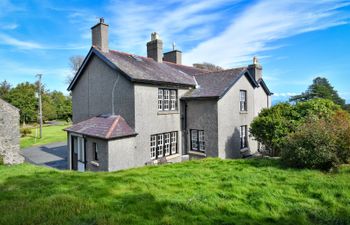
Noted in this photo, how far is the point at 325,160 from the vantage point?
9125 millimetres

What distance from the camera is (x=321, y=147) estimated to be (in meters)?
9.14

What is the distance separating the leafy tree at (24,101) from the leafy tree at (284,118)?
5477 centimetres

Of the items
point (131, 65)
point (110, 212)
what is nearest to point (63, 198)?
point (110, 212)

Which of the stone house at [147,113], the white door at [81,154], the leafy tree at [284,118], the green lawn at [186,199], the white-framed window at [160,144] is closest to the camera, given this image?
the green lawn at [186,199]

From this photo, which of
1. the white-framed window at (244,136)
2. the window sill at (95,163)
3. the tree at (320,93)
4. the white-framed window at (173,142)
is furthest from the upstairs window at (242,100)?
the tree at (320,93)

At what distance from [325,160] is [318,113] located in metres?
6.95

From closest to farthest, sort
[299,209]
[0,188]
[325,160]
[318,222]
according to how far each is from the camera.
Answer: [318,222] → [299,209] → [0,188] → [325,160]

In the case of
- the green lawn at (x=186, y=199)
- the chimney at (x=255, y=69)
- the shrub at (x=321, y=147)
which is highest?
the chimney at (x=255, y=69)

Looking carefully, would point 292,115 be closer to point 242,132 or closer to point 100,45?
point 242,132

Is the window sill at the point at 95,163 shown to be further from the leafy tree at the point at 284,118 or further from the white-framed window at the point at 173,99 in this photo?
the leafy tree at the point at 284,118

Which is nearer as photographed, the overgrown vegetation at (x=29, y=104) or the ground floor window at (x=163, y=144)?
the ground floor window at (x=163, y=144)

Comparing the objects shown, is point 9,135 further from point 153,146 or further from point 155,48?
point 155,48

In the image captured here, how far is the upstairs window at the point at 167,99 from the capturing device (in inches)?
649

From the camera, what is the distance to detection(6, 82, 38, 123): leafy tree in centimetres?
5056
